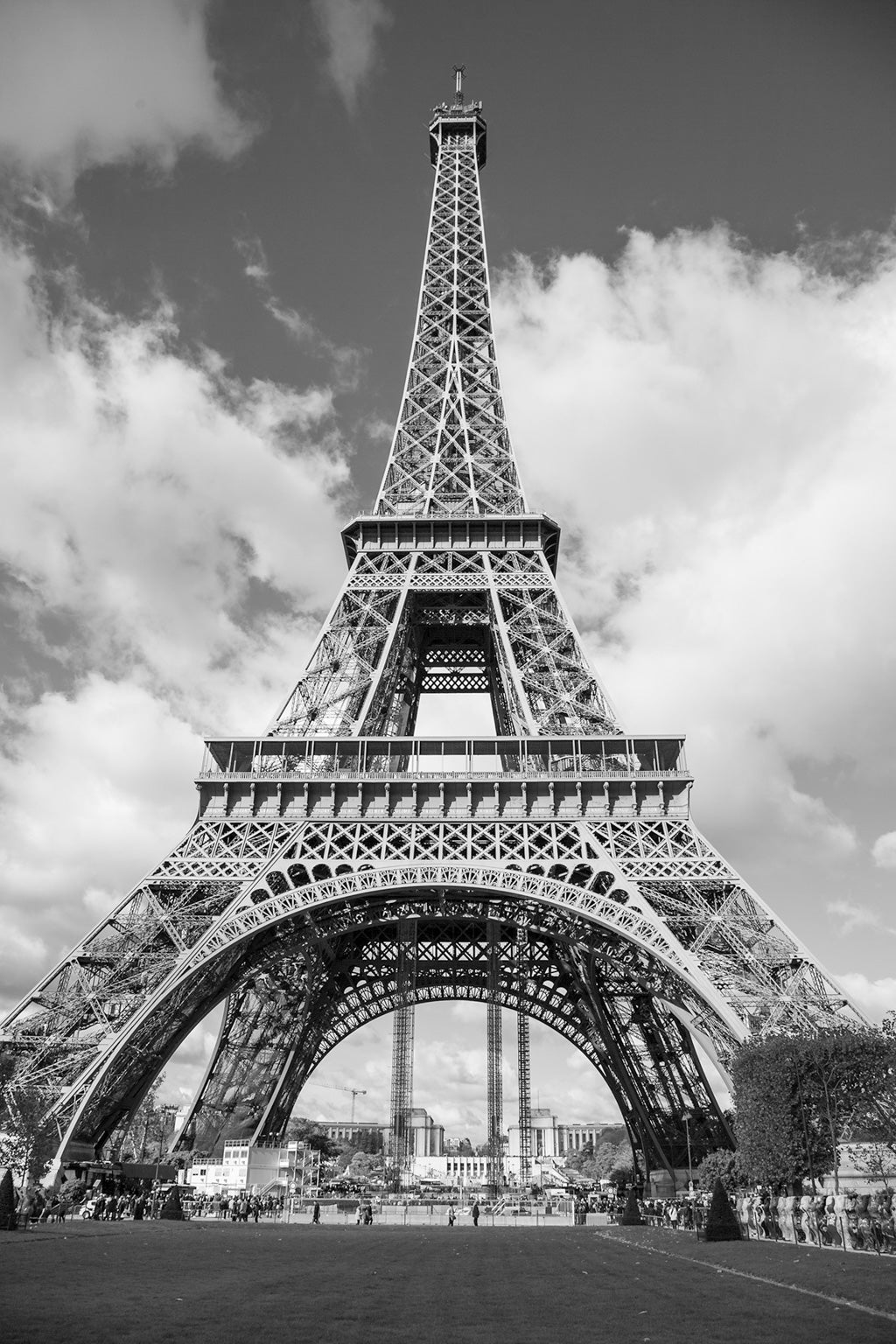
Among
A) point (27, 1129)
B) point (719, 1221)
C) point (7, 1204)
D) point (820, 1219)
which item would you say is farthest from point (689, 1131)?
point (7, 1204)

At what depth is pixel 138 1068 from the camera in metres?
36.4

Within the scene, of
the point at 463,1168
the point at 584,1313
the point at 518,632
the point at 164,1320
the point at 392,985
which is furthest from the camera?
the point at 463,1168

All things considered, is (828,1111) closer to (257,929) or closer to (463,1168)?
(257,929)

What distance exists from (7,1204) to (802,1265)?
821 inches

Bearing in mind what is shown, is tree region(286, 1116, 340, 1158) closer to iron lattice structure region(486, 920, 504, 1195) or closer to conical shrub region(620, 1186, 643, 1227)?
iron lattice structure region(486, 920, 504, 1195)

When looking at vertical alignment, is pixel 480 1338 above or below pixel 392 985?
below

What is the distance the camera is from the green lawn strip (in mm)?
15055

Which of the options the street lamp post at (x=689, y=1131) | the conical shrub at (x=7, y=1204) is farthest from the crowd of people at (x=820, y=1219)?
the conical shrub at (x=7, y=1204)

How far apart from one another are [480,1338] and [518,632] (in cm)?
3786

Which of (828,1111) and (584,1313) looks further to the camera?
(828,1111)

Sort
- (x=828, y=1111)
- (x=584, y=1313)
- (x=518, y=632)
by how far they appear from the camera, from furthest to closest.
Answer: (x=518, y=632) → (x=828, y=1111) → (x=584, y=1313)

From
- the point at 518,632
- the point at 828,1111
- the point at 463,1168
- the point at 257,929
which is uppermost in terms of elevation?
the point at 518,632

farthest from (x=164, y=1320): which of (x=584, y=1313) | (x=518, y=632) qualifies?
(x=518, y=632)

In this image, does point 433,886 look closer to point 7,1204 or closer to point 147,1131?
point 7,1204
